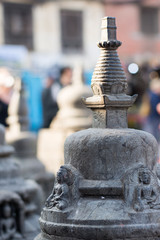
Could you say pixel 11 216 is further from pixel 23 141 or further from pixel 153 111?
pixel 153 111

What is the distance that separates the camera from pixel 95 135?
4.90 m

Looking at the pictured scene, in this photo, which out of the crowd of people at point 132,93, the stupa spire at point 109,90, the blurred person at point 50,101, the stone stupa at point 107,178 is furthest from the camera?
the blurred person at point 50,101

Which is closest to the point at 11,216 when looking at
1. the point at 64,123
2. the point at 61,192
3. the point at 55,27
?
the point at 61,192

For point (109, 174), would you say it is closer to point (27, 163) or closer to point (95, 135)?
point (95, 135)

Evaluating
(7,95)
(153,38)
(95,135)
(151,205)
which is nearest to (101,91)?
(95,135)

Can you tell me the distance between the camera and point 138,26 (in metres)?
33.1

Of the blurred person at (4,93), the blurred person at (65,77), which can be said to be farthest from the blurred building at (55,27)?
the blurred person at (4,93)

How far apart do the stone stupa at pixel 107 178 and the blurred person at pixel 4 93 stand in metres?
6.28

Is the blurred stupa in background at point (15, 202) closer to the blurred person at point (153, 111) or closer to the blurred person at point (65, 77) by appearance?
the blurred person at point (153, 111)

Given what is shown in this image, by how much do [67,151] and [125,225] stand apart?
73cm

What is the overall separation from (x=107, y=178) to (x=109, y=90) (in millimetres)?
636

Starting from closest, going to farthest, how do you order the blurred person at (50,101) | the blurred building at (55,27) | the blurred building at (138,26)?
the blurred person at (50,101) < the blurred building at (55,27) < the blurred building at (138,26)

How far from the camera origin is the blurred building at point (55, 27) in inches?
1196

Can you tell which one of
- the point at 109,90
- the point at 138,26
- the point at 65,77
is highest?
the point at 138,26
